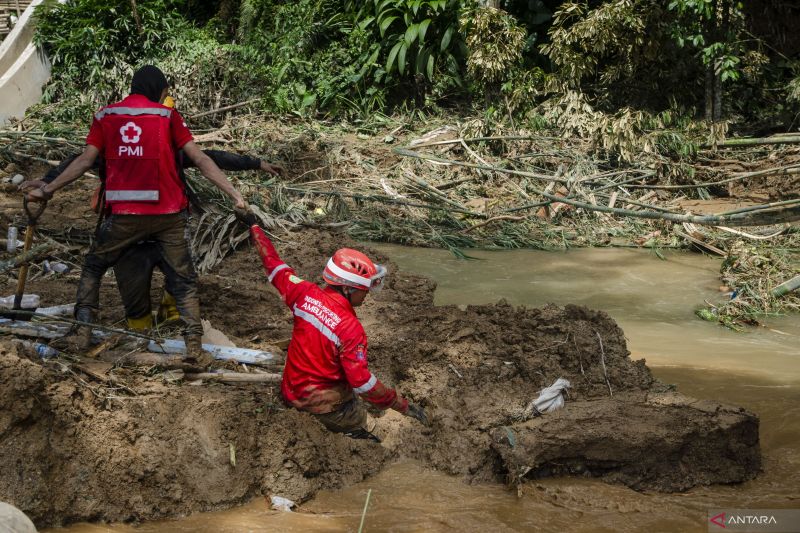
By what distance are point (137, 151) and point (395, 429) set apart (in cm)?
214

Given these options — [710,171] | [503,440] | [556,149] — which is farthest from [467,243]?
[503,440]

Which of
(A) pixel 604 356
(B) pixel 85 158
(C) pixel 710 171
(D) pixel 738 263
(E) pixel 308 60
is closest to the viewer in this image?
(B) pixel 85 158

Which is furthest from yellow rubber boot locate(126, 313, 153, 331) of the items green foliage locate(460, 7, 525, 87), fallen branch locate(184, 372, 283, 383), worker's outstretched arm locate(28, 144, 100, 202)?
green foliage locate(460, 7, 525, 87)

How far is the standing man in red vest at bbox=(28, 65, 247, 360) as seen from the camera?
4.84 metres

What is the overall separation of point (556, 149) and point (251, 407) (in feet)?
25.7

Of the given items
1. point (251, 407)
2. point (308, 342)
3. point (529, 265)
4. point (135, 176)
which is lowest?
point (529, 265)

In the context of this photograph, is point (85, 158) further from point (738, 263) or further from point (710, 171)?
point (710, 171)

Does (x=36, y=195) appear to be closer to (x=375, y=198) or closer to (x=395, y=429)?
(x=395, y=429)

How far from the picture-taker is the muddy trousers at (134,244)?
499 centimetres

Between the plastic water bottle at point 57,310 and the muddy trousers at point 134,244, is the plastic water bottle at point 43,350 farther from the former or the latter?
the plastic water bottle at point 57,310

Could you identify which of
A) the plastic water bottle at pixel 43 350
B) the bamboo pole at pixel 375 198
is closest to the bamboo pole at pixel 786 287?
the bamboo pole at pixel 375 198

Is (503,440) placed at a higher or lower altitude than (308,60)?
lower

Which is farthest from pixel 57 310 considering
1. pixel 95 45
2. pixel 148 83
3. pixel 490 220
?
pixel 95 45

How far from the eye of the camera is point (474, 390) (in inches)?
203
